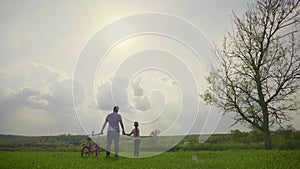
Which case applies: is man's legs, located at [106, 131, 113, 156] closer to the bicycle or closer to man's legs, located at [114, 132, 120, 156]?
man's legs, located at [114, 132, 120, 156]

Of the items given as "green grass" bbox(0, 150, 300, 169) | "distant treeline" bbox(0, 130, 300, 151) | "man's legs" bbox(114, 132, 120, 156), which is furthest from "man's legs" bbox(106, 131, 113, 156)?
"distant treeline" bbox(0, 130, 300, 151)

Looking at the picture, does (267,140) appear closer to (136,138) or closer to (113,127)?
(136,138)

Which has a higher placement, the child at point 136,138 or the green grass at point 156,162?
the child at point 136,138

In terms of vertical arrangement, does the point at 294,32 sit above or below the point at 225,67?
above

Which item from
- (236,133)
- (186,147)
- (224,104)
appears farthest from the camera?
(236,133)

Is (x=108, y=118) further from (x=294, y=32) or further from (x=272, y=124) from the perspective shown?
(x=294, y=32)

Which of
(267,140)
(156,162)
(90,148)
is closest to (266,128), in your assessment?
(267,140)

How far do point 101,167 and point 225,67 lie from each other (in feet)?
72.1

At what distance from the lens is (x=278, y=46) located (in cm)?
2839

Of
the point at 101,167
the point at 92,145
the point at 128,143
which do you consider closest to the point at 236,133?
the point at 128,143

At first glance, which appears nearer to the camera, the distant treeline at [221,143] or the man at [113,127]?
the man at [113,127]

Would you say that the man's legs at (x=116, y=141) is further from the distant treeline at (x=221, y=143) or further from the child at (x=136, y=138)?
Answer: the distant treeline at (x=221, y=143)

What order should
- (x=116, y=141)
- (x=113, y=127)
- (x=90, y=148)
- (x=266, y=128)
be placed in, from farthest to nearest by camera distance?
(x=266, y=128), (x=90, y=148), (x=113, y=127), (x=116, y=141)

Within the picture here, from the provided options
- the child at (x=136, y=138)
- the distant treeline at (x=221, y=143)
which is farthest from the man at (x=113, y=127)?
the distant treeline at (x=221, y=143)
